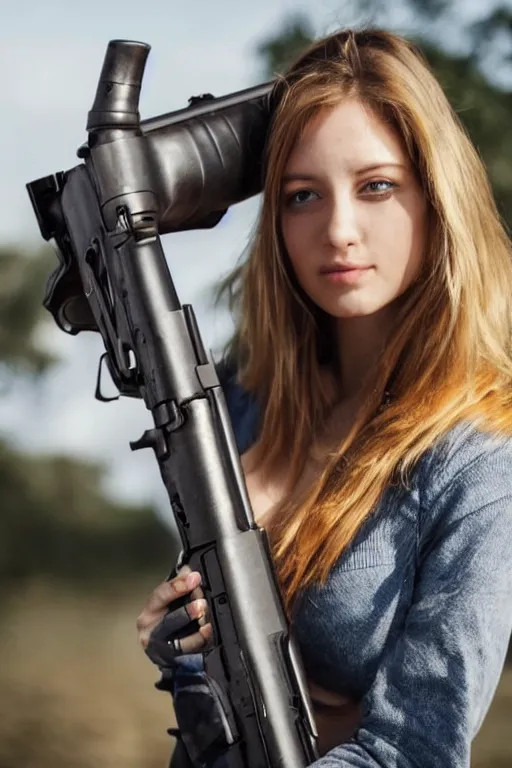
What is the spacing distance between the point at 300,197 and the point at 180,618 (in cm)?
51

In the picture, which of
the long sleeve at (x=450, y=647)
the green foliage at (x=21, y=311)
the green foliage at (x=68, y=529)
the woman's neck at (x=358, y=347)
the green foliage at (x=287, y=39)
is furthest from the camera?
the green foliage at (x=68, y=529)

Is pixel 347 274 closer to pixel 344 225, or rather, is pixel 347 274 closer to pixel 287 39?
pixel 344 225

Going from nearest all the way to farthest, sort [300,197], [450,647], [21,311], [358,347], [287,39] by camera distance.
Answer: [450,647] → [300,197] → [358,347] → [287,39] → [21,311]

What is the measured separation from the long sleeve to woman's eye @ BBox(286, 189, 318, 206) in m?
0.38

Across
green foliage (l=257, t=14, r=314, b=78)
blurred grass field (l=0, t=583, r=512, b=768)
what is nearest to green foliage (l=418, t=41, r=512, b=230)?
green foliage (l=257, t=14, r=314, b=78)

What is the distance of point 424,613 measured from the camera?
1362mm

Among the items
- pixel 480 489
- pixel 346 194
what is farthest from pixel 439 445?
pixel 346 194

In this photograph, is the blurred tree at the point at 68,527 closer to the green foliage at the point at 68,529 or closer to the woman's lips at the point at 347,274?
the green foliage at the point at 68,529

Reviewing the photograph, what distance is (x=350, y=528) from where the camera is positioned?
1.48 meters

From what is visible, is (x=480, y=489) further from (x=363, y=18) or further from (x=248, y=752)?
(x=363, y=18)

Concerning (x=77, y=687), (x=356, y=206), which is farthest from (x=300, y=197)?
(x=77, y=687)

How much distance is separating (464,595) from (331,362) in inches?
20.5

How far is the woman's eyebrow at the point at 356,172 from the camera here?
4.90 feet

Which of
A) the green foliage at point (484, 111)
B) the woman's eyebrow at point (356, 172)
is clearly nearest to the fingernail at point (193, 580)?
the woman's eyebrow at point (356, 172)
